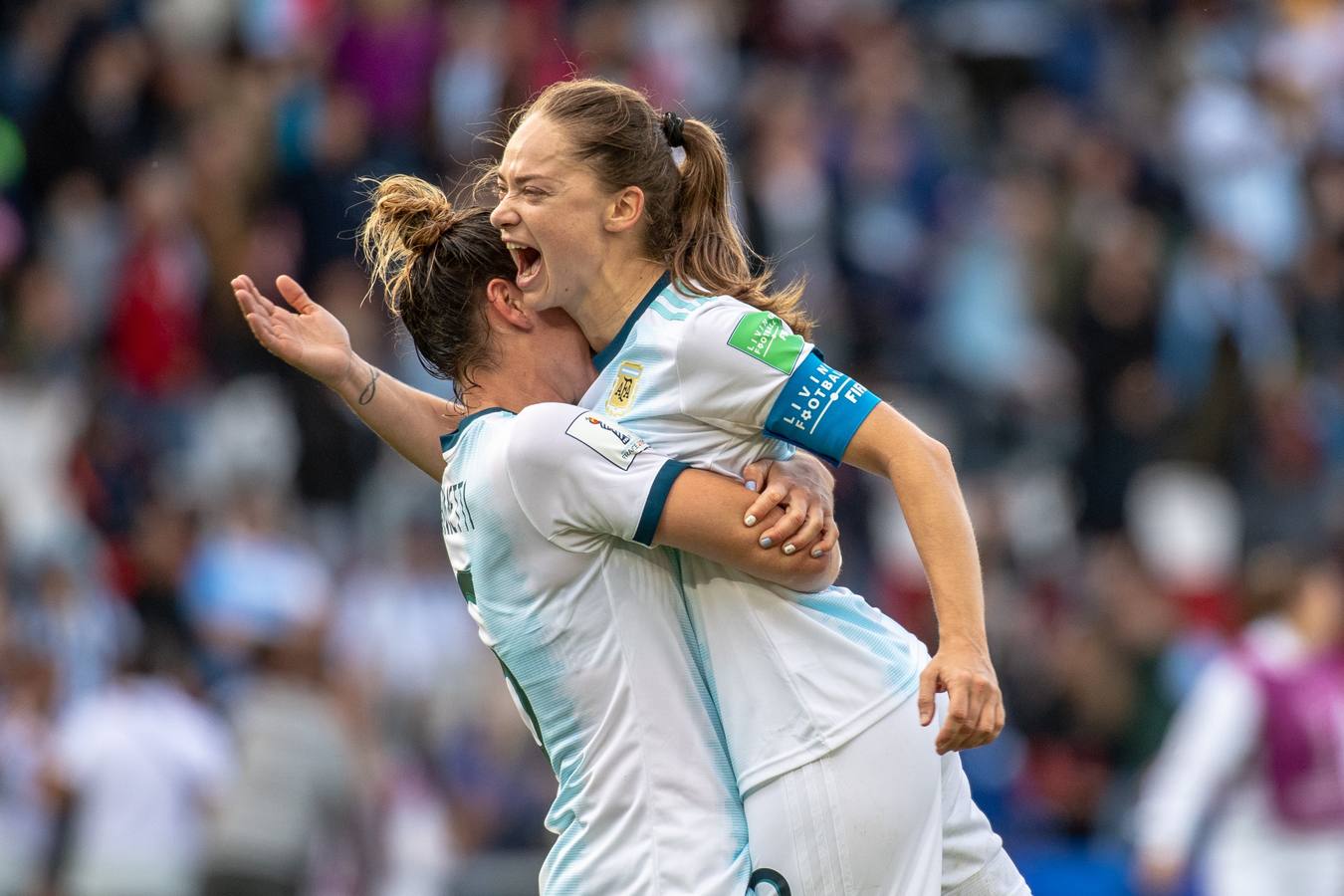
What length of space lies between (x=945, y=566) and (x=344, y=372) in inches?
57.8

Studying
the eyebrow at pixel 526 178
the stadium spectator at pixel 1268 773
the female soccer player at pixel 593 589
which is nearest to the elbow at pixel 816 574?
the female soccer player at pixel 593 589

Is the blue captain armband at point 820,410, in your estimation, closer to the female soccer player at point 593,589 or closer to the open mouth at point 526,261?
the female soccer player at point 593,589

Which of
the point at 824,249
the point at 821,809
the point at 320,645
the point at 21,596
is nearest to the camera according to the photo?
the point at 821,809

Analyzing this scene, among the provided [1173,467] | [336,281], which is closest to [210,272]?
[336,281]

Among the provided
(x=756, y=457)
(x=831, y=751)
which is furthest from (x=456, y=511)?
(x=831, y=751)

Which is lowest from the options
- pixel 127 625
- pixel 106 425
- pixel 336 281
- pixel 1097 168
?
pixel 127 625

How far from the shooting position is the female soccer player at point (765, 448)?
3670 mm

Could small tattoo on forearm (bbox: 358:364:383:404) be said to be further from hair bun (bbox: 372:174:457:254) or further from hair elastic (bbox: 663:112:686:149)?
hair elastic (bbox: 663:112:686:149)

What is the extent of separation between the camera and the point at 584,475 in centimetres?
369

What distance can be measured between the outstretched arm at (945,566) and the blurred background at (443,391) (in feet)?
15.7

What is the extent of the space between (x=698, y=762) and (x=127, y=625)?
6.76 metres

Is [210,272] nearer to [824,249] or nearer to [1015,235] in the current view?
[824,249]

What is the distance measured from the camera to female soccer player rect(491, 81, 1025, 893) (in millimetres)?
3670

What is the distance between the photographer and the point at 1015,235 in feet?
40.6
